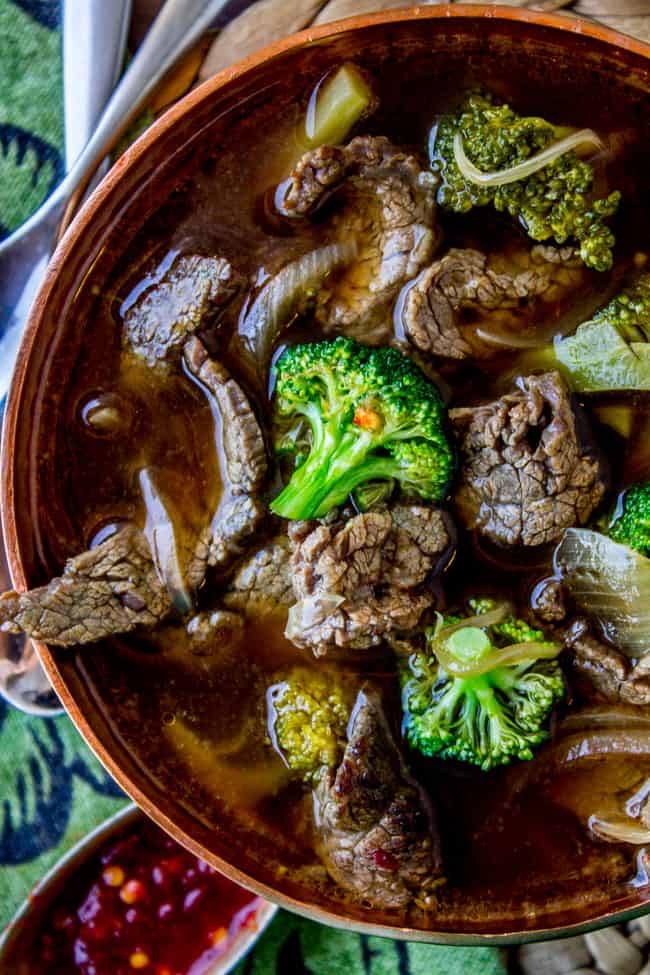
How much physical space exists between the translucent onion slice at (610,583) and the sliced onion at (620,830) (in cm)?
51

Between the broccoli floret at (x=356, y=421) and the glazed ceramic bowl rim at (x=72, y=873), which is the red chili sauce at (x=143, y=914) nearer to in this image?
the glazed ceramic bowl rim at (x=72, y=873)

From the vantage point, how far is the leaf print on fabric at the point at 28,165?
3.54 m

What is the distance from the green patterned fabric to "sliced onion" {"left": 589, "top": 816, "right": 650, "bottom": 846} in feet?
2.94

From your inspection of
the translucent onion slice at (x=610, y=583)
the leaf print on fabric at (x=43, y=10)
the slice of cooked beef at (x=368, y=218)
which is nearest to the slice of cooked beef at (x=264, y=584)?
the slice of cooked beef at (x=368, y=218)

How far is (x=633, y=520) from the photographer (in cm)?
290

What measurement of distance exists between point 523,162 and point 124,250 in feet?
3.93

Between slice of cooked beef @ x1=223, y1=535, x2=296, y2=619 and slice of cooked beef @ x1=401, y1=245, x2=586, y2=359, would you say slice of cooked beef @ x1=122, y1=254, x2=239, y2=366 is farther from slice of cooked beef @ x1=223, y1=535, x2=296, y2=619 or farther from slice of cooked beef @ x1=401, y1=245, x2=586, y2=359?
slice of cooked beef @ x1=223, y1=535, x2=296, y2=619

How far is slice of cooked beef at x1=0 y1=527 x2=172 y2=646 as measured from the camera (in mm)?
2855

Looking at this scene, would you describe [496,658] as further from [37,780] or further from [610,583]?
[37,780]

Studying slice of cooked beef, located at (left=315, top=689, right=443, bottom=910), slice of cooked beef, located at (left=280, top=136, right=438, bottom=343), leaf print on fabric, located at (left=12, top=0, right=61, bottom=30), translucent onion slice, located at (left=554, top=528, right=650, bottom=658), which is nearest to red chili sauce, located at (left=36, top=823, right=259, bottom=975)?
slice of cooked beef, located at (left=315, top=689, right=443, bottom=910)

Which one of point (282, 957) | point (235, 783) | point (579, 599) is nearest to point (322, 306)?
point (579, 599)

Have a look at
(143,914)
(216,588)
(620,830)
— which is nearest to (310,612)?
(216,588)

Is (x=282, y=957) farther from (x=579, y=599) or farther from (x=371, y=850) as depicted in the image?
(x=579, y=599)

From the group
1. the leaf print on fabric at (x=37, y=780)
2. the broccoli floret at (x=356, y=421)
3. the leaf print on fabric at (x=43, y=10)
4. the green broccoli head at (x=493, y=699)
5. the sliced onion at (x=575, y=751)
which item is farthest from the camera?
the leaf print on fabric at (x=37, y=780)
